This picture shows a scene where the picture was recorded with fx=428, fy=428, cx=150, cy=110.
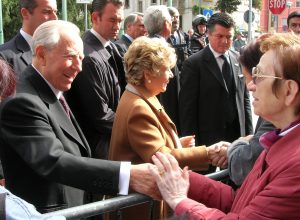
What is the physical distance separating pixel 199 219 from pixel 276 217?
1.08 ft

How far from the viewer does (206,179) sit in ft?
7.18


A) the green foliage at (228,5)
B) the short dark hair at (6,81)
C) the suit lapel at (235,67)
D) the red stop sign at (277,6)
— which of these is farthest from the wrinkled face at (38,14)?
the green foliage at (228,5)

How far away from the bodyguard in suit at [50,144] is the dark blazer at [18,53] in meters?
1.38

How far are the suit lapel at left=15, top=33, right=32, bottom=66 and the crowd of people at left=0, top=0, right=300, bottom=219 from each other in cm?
1

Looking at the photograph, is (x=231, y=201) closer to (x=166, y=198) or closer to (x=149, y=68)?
(x=166, y=198)

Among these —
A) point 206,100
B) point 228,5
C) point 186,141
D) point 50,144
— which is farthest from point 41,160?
point 228,5

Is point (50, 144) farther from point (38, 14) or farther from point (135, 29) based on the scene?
point (135, 29)

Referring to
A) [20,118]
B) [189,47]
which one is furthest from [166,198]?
[189,47]

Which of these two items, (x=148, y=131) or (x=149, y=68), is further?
(x=149, y=68)

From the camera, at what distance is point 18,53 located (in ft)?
12.8

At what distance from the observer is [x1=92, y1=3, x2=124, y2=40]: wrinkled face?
4406 millimetres

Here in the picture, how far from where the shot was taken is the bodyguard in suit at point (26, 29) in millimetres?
3859

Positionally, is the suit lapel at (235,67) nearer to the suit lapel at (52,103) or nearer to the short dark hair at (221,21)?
the short dark hair at (221,21)

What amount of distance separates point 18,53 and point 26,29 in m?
0.38
